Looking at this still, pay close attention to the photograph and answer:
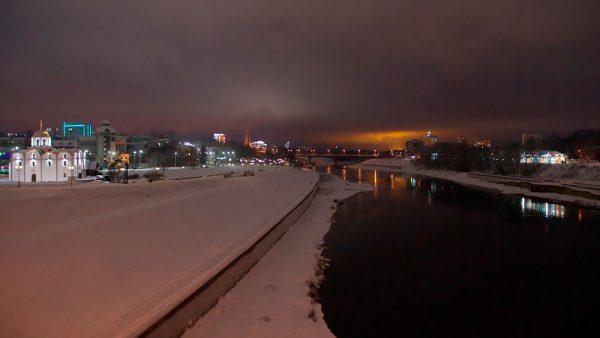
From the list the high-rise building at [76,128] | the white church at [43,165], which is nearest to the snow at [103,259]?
the white church at [43,165]

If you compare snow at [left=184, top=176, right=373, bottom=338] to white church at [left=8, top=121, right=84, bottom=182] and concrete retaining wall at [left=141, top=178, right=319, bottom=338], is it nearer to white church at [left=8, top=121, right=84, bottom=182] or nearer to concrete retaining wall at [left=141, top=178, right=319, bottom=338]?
concrete retaining wall at [left=141, top=178, right=319, bottom=338]

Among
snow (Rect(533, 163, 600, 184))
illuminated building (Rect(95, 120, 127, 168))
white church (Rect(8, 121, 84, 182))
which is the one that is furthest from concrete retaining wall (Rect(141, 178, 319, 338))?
illuminated building (Rect(95, 120, 127, 168))

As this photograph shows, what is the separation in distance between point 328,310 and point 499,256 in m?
11.2

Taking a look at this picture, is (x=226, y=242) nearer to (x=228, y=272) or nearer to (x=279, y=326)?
(x=228, y=272)

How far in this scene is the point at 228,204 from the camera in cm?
2348

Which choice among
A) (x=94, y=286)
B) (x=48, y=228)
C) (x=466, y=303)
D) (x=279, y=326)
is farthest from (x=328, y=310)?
(x=48, y=228)

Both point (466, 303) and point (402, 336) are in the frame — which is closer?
point (402, 336)

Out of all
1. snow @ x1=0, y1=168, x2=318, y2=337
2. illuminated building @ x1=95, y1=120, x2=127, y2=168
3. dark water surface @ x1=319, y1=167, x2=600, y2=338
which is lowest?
dark water surface @ x1=319, y1=167, x2=600, y2=338

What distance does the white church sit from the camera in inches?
1559

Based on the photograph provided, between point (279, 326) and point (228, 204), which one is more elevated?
point (228, 204)

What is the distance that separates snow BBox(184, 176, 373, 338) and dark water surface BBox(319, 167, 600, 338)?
31.2 inches

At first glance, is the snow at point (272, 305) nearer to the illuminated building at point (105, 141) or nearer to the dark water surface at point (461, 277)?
the dark water surface at point (461, 277)

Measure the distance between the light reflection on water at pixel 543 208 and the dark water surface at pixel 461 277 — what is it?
3.42m

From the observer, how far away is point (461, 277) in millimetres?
15617
